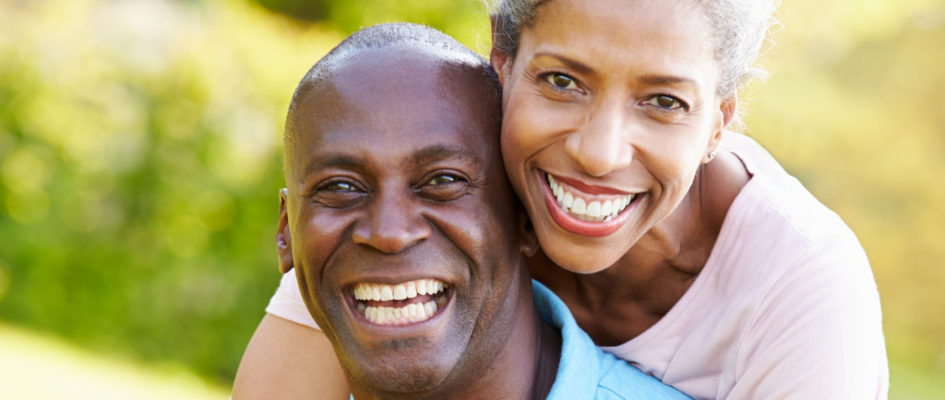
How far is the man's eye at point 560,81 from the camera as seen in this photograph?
2664mm

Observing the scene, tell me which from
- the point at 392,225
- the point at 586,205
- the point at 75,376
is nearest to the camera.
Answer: the point at 392,225

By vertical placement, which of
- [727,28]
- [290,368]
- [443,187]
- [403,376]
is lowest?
[290,368]

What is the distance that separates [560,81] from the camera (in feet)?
8.80

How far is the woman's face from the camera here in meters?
2.53

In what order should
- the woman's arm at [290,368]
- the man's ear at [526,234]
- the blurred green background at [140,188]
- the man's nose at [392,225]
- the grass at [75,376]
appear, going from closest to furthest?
the man's nose at [392,225] → the man's ear at [526,234] → the woman's arm at [290,368] → the grass at [75,376] → the blurred green background at [140,188]

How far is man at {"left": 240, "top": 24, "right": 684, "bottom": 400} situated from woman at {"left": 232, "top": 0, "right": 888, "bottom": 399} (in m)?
0.14

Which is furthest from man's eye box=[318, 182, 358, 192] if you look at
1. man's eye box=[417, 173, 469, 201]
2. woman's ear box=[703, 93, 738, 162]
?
woman's ear box=[703, 93, 738, 162]

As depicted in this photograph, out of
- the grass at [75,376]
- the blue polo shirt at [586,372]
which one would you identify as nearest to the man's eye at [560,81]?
the blue polo shirt at [586,372]

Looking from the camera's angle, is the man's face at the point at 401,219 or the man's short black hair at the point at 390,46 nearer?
the man's face at the point at 401,219

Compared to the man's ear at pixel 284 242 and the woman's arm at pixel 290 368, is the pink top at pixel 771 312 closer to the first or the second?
the woman's arm at pixel 290 368

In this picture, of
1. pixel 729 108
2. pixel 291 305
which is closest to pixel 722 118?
pixel 729 108

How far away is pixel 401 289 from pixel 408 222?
0.56ft

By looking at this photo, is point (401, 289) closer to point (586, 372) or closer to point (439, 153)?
point (439, 153)

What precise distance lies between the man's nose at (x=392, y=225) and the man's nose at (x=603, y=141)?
16.9 inches
